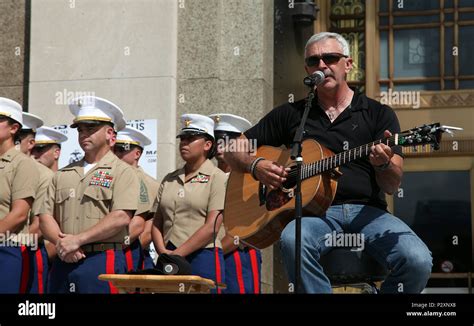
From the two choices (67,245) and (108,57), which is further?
(108,57)

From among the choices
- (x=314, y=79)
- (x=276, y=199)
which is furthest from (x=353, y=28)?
(x=314, y=79)

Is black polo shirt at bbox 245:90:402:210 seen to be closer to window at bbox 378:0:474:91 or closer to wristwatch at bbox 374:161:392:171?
wristwatch at bbox 374:161:392:171

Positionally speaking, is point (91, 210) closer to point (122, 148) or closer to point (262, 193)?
point (262, 193)

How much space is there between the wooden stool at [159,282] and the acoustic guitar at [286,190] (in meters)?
0.43

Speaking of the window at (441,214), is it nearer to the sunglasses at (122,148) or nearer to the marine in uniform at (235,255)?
the marine in uniform at (235,255)

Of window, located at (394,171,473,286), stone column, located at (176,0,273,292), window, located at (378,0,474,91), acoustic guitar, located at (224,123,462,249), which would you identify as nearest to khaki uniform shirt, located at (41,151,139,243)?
acoustic guitar, located at (224,123,462,249)

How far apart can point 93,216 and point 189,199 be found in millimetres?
989

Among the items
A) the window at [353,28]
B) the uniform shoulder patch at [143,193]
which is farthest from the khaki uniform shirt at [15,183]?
the window at [353,28]

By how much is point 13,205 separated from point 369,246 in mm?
3019

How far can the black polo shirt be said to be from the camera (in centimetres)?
670

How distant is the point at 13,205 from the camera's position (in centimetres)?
838

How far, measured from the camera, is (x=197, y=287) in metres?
7.79

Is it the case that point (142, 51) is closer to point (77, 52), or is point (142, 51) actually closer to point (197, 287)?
point (77, 52)
